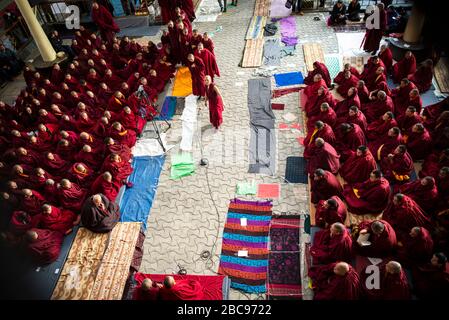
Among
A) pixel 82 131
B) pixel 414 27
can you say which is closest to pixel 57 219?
pixel 82 131

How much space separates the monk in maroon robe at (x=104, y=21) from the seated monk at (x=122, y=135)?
6.15 meters

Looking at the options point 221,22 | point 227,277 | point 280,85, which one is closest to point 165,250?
point 227,277

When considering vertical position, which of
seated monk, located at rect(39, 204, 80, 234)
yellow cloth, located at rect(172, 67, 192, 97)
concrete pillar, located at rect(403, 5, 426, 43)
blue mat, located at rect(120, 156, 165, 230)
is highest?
concrete pillar, located at rect(403, 5, 426, 43)

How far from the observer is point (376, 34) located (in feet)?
37.6

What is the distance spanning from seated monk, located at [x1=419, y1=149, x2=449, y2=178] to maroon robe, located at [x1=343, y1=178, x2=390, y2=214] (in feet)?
4.02

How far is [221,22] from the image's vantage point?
15.1 meters

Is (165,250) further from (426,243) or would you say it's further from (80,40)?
(80,40)

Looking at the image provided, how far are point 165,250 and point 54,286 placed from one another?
246cm

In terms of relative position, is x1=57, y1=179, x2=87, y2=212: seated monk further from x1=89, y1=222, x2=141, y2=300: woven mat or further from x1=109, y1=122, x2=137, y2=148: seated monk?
x1=109, y1=122, x2=137, y2=148: seated monk

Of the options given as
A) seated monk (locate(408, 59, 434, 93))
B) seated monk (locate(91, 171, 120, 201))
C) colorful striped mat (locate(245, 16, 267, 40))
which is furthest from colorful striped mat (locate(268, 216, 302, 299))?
colorful striped mat (locate(245, 16, 267, 40))

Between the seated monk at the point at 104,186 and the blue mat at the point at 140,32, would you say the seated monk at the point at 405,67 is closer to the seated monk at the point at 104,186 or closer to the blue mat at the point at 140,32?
the seated monk at the point at 104,186

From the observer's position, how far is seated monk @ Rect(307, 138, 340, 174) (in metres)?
7.65

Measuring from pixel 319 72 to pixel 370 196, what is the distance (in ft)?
16.1

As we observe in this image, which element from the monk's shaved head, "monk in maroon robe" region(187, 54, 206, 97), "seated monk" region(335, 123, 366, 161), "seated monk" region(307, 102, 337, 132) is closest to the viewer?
the monk's shaved head
